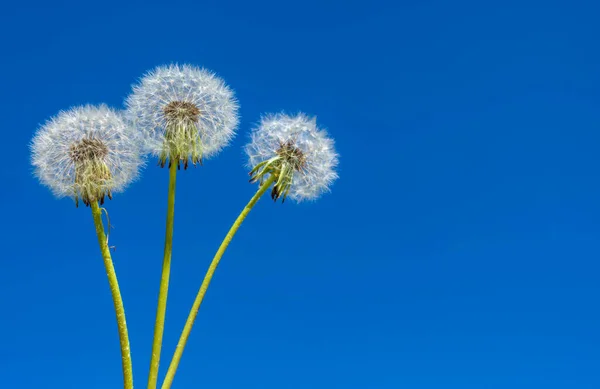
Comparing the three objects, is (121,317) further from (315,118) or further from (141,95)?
(315,118)

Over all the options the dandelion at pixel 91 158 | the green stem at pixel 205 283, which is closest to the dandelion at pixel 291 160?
the green stem at pixel 205 283

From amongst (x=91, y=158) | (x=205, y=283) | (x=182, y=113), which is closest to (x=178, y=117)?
(x=182, y=113)

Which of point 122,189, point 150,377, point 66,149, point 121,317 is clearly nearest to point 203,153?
point 122,189

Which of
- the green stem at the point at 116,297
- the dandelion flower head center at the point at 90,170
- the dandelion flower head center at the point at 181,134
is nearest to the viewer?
the green stem at the point at 116,297

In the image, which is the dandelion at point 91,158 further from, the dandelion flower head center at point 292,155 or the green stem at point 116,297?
the dandelion flower head center at point 292,155

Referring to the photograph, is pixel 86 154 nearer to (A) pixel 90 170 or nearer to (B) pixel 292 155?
(A) pixel 90 170

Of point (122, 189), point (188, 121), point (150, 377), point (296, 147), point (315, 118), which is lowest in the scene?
point (150, 377)

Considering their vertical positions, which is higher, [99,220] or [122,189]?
[122,189]
